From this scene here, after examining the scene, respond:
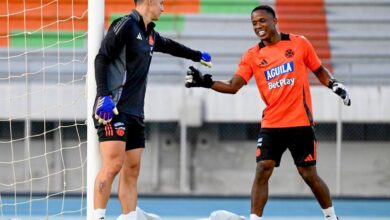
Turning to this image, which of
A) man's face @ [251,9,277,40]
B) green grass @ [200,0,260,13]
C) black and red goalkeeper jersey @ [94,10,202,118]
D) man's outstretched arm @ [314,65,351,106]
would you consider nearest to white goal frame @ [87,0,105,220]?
black and red goalkeeper jersey @ [94,10,202,118]

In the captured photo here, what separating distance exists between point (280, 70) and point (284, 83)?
0.10 meters

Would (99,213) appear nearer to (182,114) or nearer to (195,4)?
(182,114)

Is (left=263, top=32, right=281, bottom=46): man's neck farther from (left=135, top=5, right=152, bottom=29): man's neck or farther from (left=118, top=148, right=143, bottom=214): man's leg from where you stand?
(left=118, top=148, right=143, bottom=214): man's leg

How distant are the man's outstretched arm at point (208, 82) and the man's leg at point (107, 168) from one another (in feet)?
3.08

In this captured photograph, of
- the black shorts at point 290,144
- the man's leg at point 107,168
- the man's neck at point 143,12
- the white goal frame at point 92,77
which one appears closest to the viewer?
the man's leg at point 107,168

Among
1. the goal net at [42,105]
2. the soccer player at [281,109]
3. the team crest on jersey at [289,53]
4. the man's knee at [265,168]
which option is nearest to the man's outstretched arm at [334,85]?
the soccer player at [281,109]

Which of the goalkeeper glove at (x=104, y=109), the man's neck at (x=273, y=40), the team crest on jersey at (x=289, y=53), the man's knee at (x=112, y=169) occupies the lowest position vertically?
the man's knee at (x=112, y=169)

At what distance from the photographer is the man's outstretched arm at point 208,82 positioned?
601cm

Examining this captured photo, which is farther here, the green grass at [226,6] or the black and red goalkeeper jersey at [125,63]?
the green grass at [226,6]

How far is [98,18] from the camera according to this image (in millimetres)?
5629

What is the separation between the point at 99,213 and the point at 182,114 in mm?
6166

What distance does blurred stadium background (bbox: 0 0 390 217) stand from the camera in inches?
452

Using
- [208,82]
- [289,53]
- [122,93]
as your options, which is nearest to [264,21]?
[289,53]

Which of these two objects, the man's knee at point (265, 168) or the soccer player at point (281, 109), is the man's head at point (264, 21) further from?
the man's knee at point (265, 168)
